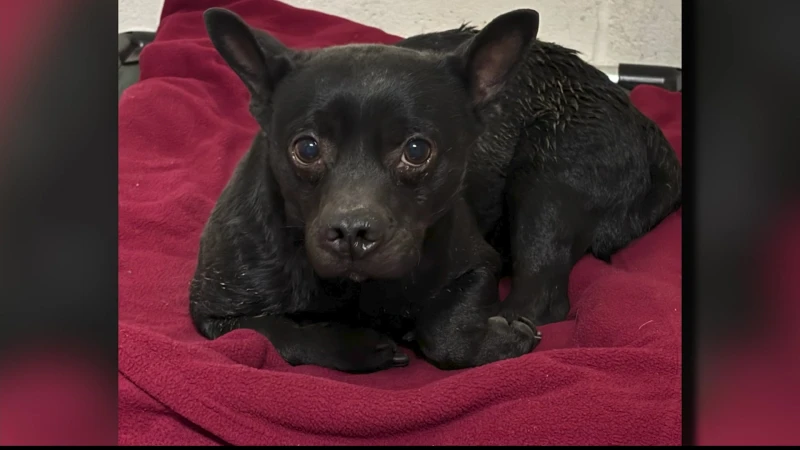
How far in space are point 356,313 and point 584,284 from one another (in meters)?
0.81

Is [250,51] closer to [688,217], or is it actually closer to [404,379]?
[404,379]

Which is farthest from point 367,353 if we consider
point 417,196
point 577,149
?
point 577,149

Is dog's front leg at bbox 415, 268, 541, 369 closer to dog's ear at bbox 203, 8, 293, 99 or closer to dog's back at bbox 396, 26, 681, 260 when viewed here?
dog's back at bbox 396, 26, 681, 260

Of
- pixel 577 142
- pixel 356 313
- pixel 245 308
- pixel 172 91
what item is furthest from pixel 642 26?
pixel 172 91

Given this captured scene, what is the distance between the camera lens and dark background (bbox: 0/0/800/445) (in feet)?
4.37

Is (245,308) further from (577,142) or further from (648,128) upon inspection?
(648,128)

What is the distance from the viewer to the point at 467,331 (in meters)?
2.03

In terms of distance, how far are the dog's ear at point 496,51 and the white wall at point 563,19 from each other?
33cm

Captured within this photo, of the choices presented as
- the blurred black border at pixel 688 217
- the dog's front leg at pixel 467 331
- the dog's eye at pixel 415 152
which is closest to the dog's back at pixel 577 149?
the dog's front leg at pixel 467 331

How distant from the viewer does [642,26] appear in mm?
2225

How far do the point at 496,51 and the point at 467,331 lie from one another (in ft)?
2.35

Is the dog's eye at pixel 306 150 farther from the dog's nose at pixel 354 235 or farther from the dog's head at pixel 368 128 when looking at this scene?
the dog's nose at pixel 354 235

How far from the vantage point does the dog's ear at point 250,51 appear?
1.86 metres

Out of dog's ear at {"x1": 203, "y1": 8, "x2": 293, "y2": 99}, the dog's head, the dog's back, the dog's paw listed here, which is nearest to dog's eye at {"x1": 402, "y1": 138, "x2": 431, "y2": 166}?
the dog's head
